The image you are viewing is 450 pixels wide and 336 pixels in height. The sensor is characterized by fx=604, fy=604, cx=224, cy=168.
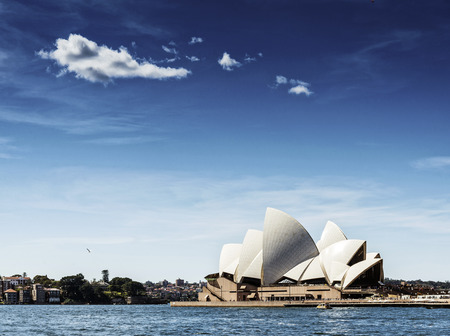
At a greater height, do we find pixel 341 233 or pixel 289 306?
pixel 341 233

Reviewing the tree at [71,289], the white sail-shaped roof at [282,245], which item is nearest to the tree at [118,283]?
the tree at [71,289]

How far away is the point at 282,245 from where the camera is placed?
99125 mm

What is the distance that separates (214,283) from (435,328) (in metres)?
65.0

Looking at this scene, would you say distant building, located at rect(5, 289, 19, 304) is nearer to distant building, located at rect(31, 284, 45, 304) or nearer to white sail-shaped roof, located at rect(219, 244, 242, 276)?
distant building, located at rect(31, 284, 45, 304)

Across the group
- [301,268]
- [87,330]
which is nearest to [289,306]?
[301,268]

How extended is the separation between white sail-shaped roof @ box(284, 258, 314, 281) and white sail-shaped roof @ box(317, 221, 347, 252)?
4428 millimetres

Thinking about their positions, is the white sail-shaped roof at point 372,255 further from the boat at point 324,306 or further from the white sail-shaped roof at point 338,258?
the boat at point 324,306

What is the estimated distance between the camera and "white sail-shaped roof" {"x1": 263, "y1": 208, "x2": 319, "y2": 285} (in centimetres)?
9881

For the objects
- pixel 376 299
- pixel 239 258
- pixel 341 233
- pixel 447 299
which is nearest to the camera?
pixel 447 299

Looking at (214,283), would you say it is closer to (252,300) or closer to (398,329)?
(252,300)

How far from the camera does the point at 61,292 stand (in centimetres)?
17862

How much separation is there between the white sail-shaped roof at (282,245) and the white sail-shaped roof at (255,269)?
395cm

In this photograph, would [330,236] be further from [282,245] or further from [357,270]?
[357,270]

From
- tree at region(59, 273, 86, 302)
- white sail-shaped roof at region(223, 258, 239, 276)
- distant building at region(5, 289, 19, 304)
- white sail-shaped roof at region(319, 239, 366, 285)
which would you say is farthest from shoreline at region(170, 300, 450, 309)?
distant building at region(5, 289, 19, 304)
